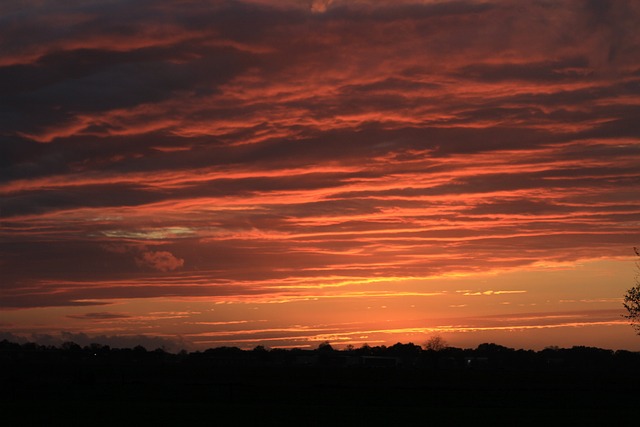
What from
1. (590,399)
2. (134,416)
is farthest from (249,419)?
(590,399)

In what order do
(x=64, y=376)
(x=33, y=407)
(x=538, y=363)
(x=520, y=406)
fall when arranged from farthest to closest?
(x=538, y=363) → (x=64, y=376) → (x=520, y=406) → (x=33, y=407)

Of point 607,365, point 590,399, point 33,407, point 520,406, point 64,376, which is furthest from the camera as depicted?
point 607,365

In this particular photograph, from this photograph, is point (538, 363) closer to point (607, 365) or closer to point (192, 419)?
point (607, 365)

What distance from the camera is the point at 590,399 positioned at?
172 feet

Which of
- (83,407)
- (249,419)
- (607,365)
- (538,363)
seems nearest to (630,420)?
(249,419)

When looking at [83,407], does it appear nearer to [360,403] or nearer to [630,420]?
[360,403]

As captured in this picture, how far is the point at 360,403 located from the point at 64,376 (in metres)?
35.2

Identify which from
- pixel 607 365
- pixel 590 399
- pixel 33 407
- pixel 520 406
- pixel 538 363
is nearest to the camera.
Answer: pixel 33 407

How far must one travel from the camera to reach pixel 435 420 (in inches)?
1351

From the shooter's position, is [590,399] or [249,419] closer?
[249,419]

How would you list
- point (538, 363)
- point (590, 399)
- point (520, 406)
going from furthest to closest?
point (538, 363) < point (590, 399) < point (520, 406)

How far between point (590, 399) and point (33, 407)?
116 ft

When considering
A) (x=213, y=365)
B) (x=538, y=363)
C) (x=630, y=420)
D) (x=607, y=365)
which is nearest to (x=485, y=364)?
(x=538, y=363)

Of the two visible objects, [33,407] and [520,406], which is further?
[520,406]
